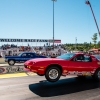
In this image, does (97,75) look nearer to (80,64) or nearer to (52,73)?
(80,64)

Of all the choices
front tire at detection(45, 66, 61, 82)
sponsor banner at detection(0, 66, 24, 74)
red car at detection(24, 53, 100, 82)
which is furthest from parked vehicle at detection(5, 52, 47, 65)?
front tire at detection(45, 66, 61, 82)

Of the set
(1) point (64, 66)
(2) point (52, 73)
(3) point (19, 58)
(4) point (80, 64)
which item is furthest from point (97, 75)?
(3) point (19, 58)

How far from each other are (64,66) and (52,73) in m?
0.68

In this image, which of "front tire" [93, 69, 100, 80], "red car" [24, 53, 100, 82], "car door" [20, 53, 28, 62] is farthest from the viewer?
"car door" [20, 53, 28, 62]

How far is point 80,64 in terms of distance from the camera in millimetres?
8992

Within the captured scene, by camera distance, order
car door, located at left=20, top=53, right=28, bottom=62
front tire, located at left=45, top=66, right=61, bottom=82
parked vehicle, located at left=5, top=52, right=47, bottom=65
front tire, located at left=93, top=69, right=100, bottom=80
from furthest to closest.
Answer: car door, located at left=20, top=53, right=28, bottom=62
parked vehicle, located at left=5, top=52, right=47, bottom=65
front tire, located at left=93, top=69, right=100, bottom=80
front tire, located at left=45, top=66, right=61, bottom=82

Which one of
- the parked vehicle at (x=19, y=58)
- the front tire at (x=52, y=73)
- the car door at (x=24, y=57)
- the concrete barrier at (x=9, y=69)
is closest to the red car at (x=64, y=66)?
the front tire at (x=52, y=73)

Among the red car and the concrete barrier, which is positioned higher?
the red car

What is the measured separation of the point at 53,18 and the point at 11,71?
94.6ft

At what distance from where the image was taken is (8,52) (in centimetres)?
3603

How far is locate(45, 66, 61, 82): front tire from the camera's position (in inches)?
326

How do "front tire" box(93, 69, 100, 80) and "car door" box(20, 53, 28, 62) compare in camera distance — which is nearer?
"front tire" box(93, 69, 100, 80)

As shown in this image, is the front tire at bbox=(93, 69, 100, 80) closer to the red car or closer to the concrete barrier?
the red car

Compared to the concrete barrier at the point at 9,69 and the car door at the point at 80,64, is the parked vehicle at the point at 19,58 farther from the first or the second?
the car door at the point at 80,64
